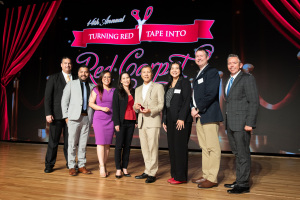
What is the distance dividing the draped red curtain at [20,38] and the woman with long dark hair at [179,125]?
16.7ft

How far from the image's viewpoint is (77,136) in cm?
328

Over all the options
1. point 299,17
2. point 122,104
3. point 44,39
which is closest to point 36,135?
point 44,39

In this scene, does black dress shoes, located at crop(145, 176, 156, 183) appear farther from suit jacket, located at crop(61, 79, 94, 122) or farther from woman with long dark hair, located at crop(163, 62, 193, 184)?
suit jacket, located at crop(61, 79, 94, 122)

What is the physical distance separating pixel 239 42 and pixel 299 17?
1.14 m

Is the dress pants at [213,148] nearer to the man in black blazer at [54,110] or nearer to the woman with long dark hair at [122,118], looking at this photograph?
the woman with long dark hair at [122,118]

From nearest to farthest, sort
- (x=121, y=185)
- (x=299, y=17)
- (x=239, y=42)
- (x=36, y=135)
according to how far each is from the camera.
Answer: (x=121, y=185) → (x=299, y=17) → (x=239, y=42) → (x=36, y=135)

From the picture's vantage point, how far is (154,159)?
115 inches

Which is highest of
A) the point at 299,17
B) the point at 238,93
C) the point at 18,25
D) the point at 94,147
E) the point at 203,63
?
the point at 18,25

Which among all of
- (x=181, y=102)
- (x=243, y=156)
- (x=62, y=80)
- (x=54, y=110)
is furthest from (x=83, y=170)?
(x=243, y=156)

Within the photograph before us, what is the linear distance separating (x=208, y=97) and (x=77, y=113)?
1.60 meters

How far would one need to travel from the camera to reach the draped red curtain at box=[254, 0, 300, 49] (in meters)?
4.93

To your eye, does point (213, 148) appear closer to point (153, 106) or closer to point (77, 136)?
point (153, 106)

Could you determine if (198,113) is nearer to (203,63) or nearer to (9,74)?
(203,63)

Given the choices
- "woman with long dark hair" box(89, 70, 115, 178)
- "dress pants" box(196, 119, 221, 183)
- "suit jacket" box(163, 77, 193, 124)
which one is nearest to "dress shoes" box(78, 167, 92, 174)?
"woman with long dark hair" box(89, 70, 115, 178)
